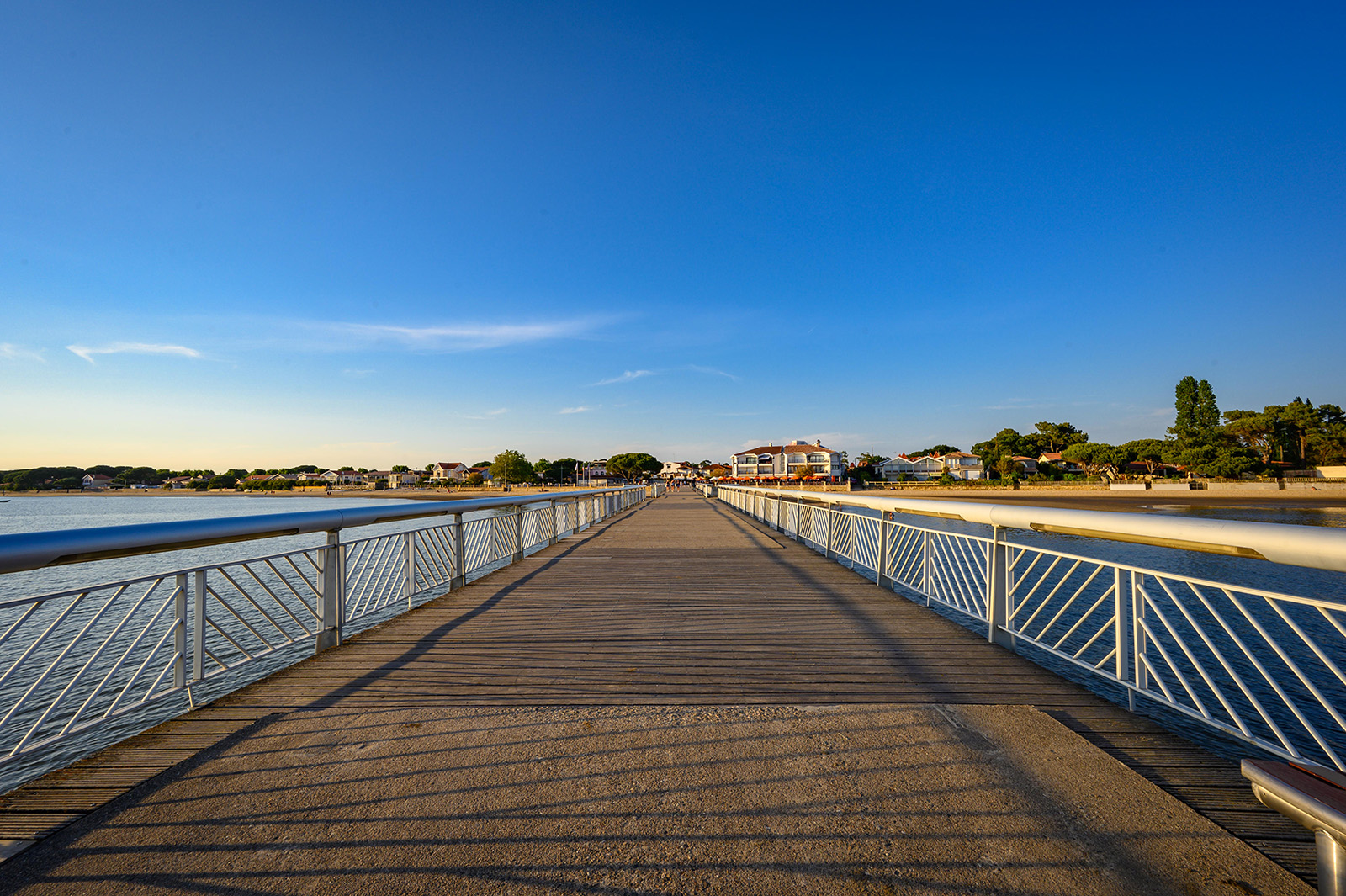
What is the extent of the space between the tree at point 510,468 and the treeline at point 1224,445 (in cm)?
7522

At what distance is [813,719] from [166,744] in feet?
10.7

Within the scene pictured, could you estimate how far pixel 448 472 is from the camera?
5012 inches

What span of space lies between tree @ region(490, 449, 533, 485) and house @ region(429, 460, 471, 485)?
21725 millimetres

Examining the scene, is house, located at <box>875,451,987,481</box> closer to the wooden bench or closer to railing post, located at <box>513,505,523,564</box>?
railing post, located at <box>513,505,523,564</box>

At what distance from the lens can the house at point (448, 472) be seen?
122113 mm

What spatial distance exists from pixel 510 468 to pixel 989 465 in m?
78.5

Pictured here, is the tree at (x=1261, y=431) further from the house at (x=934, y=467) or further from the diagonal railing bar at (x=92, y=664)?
the diagonal railing bar at (x=92, y=664)

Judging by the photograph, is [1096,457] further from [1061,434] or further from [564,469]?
→ [564,469]

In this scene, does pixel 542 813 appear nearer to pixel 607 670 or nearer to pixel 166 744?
pixel 607 670

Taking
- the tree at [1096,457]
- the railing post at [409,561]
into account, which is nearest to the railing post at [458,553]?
the railing post at [409,561]

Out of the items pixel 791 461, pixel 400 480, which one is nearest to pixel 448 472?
pixel 400 480

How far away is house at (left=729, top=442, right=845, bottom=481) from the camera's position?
305 feet

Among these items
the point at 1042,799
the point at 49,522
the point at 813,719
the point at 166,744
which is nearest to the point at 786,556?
the point at 813,719

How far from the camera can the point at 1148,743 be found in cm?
282
